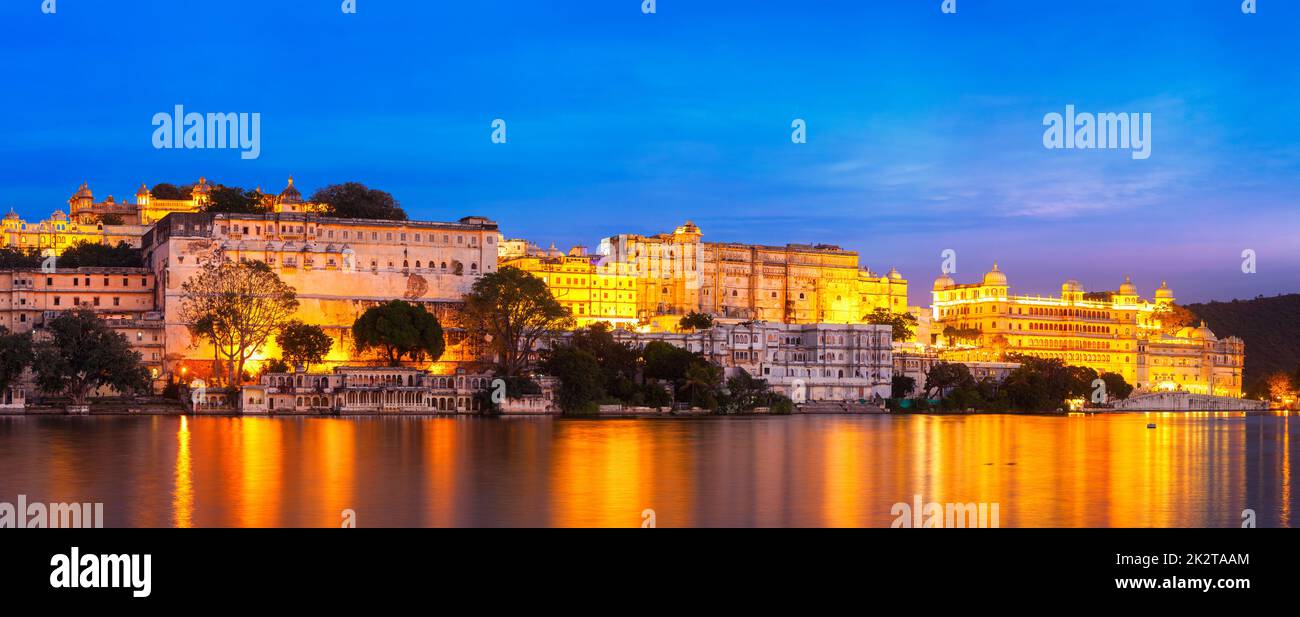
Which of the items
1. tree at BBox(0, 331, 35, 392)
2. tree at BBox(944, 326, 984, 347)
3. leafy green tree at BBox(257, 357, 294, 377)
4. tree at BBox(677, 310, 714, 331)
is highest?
tree at BBox(677, 310, 714, 331)

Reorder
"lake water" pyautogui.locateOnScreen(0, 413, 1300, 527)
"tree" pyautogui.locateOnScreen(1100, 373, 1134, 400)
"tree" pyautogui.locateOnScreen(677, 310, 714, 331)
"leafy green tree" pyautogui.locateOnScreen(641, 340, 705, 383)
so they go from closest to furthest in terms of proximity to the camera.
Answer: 1. "lake water" pyautogui.locateOnScreen(0, 413, 1300, 527)
2. "leafy green tree" pyautogui.locateOnScreen(641, 340, 705, 383)
3. "tree" pyautogui.locateOnScreen(677, 310, 714, 331)
4. "tree" pyautogui.locateOnScreen(1100, 373, 1134, 400)

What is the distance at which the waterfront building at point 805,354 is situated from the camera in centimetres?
7906

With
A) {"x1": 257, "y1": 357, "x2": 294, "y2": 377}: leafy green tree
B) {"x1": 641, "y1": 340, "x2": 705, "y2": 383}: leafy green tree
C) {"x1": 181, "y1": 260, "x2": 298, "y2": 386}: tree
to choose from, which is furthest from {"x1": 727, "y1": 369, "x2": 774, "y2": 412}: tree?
{"x1": 181, "y1": 260, "x2": 298, "y2": 386}: tree

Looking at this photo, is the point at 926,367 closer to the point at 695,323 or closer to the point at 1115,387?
the point at 1115,387

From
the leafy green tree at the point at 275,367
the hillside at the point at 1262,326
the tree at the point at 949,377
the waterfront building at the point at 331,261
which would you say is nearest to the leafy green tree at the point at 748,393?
the tree at the point at 949,377

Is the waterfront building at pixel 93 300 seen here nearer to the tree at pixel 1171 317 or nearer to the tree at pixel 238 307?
the tree at pixel 238 307

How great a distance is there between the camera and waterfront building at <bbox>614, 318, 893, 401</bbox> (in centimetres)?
7906

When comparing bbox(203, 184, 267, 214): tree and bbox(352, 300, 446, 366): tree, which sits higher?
bbox(203, 184, 267, 214): tree

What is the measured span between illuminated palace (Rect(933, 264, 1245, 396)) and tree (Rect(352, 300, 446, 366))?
48.8 metres

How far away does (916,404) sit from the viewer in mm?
83375

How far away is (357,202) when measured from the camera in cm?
8775

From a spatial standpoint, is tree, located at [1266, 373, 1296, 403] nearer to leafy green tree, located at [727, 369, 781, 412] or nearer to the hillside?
the hillside
